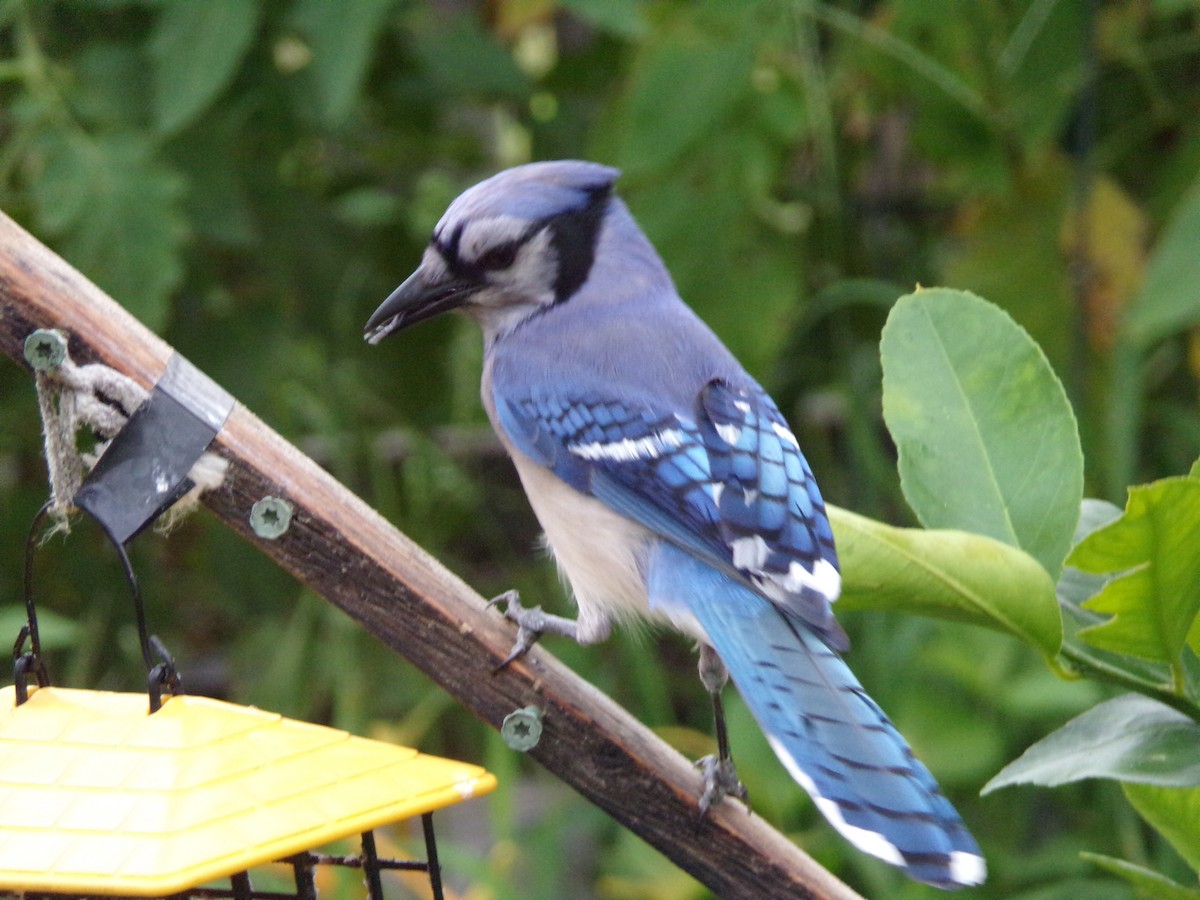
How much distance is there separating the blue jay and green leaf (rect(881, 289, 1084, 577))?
0.11 metres

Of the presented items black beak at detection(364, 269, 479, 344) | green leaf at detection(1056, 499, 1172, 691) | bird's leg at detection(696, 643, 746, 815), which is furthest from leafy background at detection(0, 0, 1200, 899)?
green leaf at detection(1056, 499, 1172, 691)

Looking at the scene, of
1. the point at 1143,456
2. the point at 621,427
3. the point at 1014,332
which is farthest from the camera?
the point at 1143,456

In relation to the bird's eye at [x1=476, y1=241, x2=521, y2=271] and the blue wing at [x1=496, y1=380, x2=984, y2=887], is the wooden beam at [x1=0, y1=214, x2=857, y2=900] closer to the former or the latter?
the blue wing at [x1=496, y1=380, x2=984, y2=887]

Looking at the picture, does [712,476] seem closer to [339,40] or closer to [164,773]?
[164,773]

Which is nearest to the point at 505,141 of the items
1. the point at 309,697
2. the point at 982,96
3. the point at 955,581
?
the point at 982,96

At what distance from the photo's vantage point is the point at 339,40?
1.77 meters

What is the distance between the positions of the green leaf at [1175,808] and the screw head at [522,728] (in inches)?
14.9

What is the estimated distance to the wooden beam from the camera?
0.94 meters

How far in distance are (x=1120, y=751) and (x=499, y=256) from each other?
0.75 meters

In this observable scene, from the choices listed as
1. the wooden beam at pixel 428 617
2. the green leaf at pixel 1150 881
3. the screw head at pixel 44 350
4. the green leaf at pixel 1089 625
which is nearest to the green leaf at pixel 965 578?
the green leaf at pixel 1089 625

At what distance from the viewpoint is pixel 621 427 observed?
4.23 ft

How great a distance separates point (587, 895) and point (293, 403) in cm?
104

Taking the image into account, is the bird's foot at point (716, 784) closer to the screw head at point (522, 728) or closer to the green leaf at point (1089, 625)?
the screw head at point (522, 728)

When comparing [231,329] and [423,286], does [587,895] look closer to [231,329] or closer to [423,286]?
[231,329]
